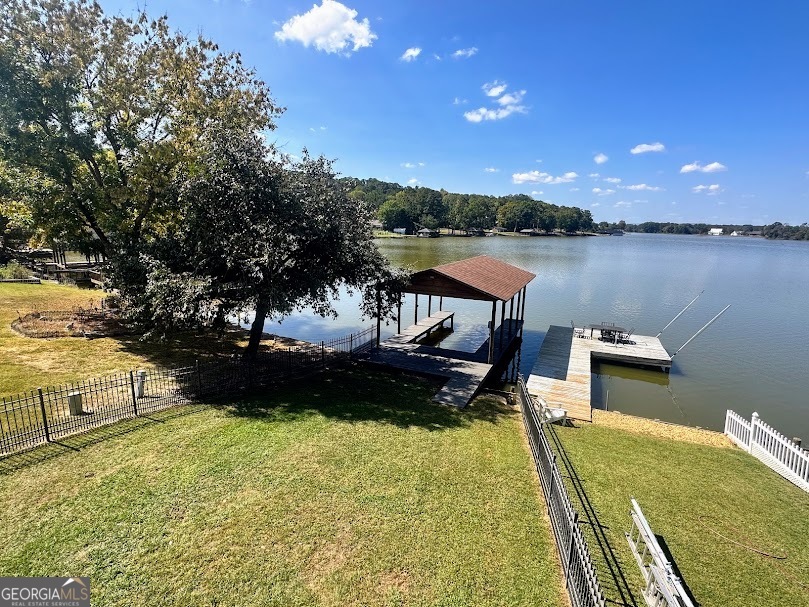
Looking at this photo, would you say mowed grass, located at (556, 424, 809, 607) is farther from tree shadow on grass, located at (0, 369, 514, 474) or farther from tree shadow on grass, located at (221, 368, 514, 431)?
tree shadow on grass, located at (0, 369, 514, 474)

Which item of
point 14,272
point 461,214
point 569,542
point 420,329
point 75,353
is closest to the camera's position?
point 569,542

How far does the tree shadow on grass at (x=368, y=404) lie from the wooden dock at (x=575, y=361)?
2.81 meters

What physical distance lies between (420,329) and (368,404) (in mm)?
10575

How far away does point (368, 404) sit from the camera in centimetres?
1237

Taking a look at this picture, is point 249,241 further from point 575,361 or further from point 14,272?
point 14,272

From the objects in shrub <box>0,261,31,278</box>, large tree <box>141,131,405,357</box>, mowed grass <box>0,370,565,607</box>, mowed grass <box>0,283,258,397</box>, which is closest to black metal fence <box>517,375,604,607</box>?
mowed grass <box>0,370,565,607</box>

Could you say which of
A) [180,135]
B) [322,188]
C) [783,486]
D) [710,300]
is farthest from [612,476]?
[710,300]

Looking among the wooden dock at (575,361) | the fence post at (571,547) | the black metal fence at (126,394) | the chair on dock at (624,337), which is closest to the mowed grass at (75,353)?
the black metal fence at (126,394)

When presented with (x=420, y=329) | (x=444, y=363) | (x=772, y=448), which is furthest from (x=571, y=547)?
(x=420, y=329)

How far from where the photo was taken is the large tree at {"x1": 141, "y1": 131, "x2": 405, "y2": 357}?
40.0ft

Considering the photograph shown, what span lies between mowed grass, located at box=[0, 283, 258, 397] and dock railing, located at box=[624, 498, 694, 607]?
47.9ft

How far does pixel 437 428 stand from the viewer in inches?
432

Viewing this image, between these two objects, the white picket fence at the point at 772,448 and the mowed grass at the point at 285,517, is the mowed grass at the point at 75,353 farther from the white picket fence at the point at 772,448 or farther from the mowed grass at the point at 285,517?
the white picket fence at the point at 772,448

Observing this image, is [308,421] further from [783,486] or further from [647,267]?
[647,267]
